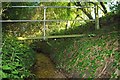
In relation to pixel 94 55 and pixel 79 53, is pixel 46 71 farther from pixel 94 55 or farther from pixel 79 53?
pixel 94 55

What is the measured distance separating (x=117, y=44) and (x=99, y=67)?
42 cm

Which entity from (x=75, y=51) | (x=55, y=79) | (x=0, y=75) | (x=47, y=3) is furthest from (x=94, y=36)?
(x=47, y=3)

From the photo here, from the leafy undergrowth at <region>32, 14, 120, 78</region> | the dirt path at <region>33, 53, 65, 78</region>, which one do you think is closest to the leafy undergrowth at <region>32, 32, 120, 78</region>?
the leafy undergrowth at <region>32, 14, 120, 78</region>

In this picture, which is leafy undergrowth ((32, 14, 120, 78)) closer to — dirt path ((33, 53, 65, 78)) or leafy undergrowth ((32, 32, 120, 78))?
leafy undergrowth ((32, 32, 120, 78))

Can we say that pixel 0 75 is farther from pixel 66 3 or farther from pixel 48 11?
pixel 48 11

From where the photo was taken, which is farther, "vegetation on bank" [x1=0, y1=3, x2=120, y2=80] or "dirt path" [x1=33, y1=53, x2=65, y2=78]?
"dirt path" [x1=33, y1=53, x2=65, y2=78]

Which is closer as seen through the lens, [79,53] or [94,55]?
[94,55]

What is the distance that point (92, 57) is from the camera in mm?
3844

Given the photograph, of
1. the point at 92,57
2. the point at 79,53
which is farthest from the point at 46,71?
the point at 92,57

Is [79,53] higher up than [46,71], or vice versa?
[79,53]

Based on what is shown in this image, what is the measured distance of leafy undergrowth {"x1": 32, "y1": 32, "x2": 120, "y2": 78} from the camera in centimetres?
327

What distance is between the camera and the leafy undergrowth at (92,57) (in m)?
3.27

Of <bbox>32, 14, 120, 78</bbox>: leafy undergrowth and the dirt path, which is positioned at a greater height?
<bbox>32, 14, 120, 78</bbox>: leafy undergrowth

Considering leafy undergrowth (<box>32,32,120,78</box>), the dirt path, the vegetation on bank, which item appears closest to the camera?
the vegetation on bank
